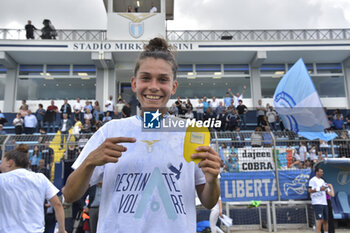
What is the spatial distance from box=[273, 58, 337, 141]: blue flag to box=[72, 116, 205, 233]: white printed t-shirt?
737 cm

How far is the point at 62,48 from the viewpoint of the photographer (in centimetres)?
1908

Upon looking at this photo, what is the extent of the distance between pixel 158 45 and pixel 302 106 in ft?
24.2

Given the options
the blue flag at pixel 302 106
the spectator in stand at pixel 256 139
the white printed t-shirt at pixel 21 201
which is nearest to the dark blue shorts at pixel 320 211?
the blue flag at pixel 302 106

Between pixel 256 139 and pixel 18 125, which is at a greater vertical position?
pixel 18 125

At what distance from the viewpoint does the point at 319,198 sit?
27.1ft

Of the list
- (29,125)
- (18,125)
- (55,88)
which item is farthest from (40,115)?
(55,88)

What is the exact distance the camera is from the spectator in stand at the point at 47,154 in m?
9.03

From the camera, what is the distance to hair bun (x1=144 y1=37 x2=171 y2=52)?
1.82m

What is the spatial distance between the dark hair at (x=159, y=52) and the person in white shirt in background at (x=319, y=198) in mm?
7897

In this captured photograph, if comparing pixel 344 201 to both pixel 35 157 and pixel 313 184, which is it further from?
pixel 35 157

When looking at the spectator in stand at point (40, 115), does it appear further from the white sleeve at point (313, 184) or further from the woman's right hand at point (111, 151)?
the woman's right hand at point (111, 151)

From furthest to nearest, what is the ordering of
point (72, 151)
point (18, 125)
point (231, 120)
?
point (18, 125) → point (231, 120) → point (72, 151)

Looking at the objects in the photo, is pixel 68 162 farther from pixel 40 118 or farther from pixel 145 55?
pixel 40 118

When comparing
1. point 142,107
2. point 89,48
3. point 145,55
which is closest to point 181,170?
point 142,107
